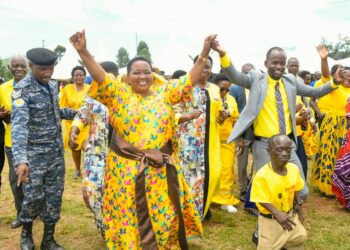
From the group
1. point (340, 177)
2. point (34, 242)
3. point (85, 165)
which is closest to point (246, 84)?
point (85, 165)

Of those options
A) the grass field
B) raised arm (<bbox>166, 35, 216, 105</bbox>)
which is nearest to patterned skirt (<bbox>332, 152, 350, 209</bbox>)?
the grass field

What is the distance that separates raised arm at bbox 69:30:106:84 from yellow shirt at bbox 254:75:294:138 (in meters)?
1.91

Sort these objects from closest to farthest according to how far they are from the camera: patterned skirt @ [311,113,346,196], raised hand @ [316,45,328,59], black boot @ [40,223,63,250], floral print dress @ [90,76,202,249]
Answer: floral print dress @ [90,76,202,249]
black boot @ [40,223,63,250]
raised hand @ [316,45,328,59]
patterned skirt @ [311,113,346,196]

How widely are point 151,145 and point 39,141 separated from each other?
1331 mm

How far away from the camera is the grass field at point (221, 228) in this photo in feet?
15.3

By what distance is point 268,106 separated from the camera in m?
4.29

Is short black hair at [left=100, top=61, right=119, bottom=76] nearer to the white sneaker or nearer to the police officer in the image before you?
the police officer

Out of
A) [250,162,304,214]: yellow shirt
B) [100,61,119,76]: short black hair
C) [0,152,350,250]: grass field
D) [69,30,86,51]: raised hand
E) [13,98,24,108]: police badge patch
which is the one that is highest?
[69,30,86,51]: raised hand

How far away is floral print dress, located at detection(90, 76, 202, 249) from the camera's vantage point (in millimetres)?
3285

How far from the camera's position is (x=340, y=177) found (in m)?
5.89

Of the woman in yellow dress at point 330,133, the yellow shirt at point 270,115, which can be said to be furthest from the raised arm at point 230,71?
the woman in yellow dress at point 330,133

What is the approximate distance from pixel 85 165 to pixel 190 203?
1270 millimetres

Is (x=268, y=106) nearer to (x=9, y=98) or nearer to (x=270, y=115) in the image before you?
(x=270, y=115)

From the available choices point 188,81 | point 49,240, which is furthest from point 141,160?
point 49,240
